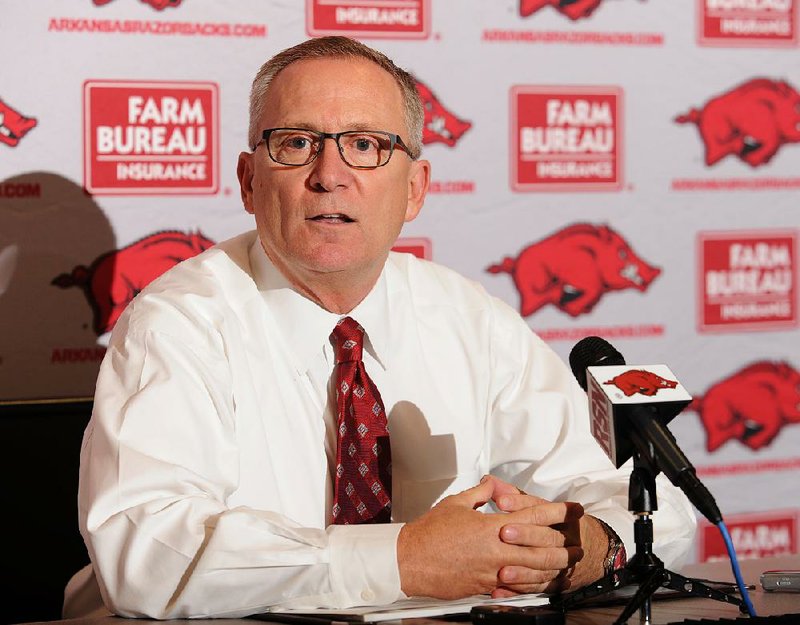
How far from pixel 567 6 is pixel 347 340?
4.22 feet

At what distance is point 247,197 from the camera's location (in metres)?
2.07

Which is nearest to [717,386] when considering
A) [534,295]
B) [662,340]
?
[662,340]

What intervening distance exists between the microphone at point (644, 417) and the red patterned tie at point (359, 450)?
0.61m

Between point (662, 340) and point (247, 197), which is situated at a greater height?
point (247, 197)

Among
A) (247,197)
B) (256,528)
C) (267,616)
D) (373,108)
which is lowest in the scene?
(267,616)

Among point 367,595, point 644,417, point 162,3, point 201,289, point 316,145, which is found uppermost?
point 162,3

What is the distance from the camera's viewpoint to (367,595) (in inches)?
60.3

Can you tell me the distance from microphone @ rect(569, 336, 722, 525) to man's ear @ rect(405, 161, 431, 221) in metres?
0.79

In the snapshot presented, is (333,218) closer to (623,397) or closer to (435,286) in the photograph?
(435,286)

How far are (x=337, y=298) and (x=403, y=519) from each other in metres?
0.42

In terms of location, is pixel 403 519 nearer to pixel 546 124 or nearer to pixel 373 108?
pixel 373 108

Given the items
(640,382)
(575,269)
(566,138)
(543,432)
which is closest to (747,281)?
(575,269)

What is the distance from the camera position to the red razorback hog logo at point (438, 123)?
8.93 feet

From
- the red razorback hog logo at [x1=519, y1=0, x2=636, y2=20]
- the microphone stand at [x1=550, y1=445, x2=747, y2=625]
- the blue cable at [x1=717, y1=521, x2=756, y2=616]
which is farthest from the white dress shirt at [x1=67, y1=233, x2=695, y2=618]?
the red razorback hog logo at [x1=519, y1=0, x2=636, y2=20]
